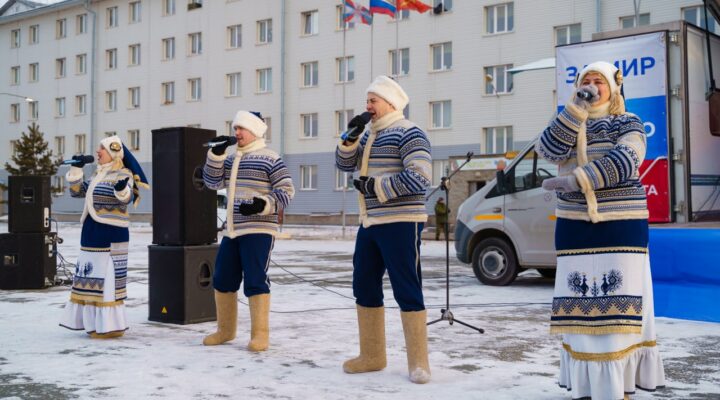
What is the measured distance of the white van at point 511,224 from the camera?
12.0 m

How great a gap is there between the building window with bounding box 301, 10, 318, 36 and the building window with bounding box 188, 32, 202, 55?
7687 mm

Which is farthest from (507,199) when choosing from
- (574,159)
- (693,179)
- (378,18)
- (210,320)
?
(378,18)

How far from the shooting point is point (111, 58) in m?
52.8

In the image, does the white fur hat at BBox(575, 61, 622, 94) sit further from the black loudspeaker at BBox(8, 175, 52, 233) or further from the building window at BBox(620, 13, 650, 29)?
the building window at BBox(620, 13, 650, 29)

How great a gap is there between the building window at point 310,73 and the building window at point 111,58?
1531 cm

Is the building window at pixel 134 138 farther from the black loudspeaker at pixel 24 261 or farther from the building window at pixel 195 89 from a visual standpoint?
the black loudspeaker at pixel 24 261

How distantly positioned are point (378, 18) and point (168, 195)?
3332 centimetres

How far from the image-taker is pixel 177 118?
49.1 m

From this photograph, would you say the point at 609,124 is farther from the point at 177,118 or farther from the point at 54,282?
the point at 177,118

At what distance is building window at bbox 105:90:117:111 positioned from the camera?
Result: 5244 cm

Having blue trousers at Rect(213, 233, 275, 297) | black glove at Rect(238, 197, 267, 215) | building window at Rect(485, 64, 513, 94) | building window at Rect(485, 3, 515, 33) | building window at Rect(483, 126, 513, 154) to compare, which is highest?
building window at Rect(485, 3, 515, 33)

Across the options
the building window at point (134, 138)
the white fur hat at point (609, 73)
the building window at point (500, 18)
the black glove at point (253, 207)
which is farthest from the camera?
the building window at point (134, 138)

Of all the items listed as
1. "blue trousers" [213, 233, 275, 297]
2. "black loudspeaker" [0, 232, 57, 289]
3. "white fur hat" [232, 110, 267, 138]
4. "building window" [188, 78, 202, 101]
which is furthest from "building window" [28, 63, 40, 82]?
"blue trousers" [213, 233, 275, 297]

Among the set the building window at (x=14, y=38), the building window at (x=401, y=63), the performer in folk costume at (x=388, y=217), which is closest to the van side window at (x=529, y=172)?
the performer in folk costume at (x=388, y=217)
